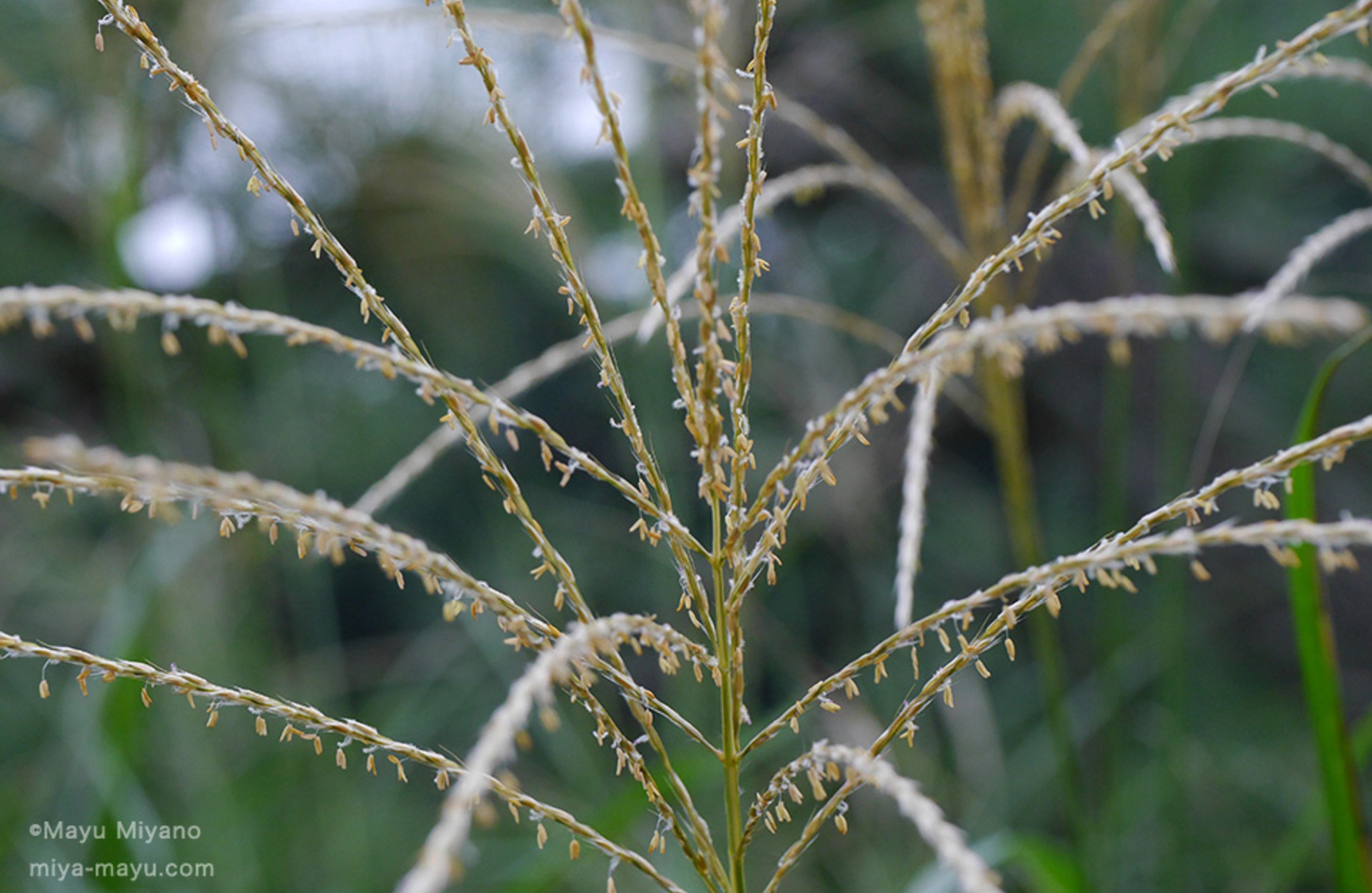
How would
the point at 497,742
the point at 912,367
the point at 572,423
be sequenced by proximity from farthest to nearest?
the point at 572,423, the point at 912,367, the point at 497,742

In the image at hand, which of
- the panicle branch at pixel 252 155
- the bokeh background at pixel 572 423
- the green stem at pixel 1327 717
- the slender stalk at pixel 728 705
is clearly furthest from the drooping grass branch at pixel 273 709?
the bokeh background at pixel 572 423

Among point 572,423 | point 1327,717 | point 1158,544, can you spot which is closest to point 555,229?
point 1158,544

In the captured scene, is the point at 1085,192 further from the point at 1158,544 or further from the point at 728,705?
the point at 728,705

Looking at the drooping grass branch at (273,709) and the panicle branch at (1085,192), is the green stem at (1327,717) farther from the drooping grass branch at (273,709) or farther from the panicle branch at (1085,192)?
the drooping grass branch at (273,709)

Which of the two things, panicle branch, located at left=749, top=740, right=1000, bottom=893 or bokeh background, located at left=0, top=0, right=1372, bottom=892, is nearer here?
panicle branch, located at left=749, top=740, right=1000, bottom=893

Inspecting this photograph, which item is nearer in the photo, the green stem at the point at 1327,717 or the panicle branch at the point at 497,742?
the panicle branch at the point at 497,742

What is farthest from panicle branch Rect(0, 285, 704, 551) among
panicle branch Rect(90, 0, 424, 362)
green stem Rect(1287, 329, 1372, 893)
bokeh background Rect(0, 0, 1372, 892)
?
bokeh background Rect(0, 0, 1372, 892)

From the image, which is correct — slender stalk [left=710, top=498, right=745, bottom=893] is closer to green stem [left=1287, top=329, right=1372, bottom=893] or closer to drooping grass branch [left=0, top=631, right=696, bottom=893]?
drooping grass branch [left=0, top=631, right=696, bottom=893]

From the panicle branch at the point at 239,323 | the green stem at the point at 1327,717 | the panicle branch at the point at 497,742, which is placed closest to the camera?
the panicle branch at the point at 497,742
